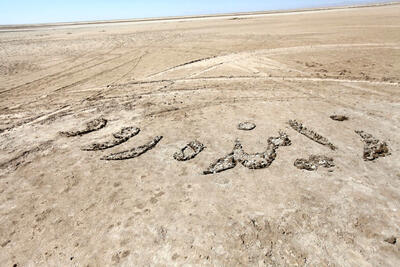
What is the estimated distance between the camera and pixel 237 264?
409 centimetres

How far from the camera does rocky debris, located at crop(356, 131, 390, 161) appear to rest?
261 inches

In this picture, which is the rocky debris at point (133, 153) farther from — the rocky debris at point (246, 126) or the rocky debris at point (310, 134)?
the rocky debris at point (310, 134)

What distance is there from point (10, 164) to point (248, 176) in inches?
250

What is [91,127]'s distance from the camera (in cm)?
882

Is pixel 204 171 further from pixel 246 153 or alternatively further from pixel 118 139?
pixel 118 139

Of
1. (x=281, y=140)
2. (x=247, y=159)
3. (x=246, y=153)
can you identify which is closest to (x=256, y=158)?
(x=247, y=159)

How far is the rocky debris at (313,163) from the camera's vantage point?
6.27 meters

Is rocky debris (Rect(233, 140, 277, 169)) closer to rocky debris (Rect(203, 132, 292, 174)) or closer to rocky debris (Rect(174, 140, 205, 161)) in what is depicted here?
rocky debris (Rect(203, 132, 292, 174))

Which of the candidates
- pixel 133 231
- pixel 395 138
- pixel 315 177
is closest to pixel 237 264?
pixel 133 231

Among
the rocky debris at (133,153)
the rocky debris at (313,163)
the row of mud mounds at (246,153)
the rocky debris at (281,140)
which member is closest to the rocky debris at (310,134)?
the row of mud mounds at (246,153)

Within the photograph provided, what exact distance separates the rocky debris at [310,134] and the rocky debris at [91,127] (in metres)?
6.34

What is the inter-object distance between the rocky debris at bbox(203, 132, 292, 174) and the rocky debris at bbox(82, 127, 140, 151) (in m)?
3.00

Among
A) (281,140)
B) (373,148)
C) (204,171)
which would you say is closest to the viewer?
(204,171)

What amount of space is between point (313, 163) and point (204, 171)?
269 centimetres
